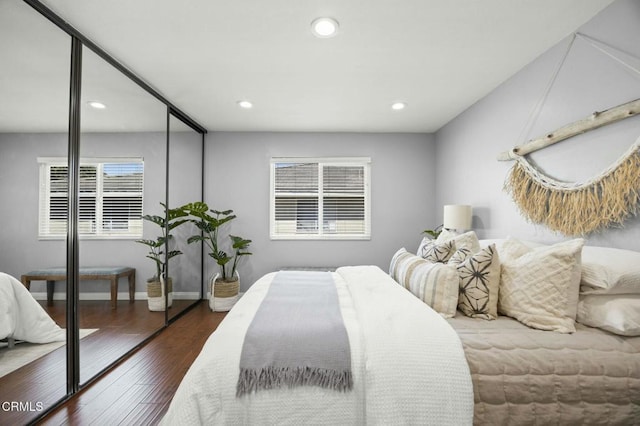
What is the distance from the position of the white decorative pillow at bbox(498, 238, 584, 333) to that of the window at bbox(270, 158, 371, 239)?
2873 millimetres

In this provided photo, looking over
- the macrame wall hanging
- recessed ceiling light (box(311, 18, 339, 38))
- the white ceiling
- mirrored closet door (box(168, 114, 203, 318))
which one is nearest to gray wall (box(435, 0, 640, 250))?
the macrame wall hanging

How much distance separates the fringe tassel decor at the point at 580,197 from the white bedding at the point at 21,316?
3383 millimetres

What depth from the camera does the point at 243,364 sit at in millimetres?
1188

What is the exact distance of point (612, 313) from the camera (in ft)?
4.63

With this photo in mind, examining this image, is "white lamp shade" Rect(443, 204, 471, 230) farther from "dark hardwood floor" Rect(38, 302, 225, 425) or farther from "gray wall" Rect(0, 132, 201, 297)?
"gray wall" Rect(0, 132, 201, 297)

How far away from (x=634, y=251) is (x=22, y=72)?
350 cm

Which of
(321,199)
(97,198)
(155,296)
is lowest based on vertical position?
(155,296)

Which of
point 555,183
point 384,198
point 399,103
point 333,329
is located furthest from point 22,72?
point 384,198

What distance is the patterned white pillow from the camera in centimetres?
167

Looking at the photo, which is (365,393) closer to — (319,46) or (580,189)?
(580,189)

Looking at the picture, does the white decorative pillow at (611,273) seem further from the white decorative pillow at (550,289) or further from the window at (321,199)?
the window at (321,199)

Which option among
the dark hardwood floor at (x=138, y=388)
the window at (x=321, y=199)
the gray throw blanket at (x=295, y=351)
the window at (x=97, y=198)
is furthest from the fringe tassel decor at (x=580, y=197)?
the window at (x=97, y=198)

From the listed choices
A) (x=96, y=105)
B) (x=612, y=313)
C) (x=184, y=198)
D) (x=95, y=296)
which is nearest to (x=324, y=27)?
(x=96, y=105)

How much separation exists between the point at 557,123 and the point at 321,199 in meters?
2.95
